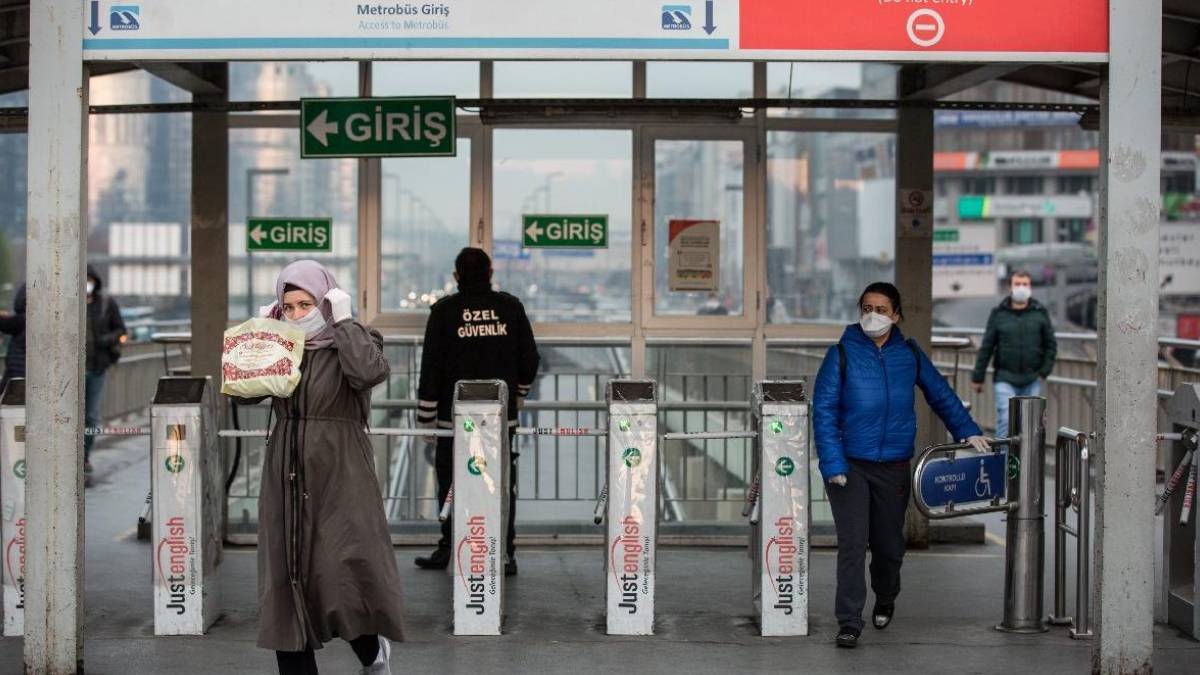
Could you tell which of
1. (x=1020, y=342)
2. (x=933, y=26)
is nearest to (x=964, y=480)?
(x=933, y=26)

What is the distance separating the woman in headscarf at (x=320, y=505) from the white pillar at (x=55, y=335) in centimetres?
139

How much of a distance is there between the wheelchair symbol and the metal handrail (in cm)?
6

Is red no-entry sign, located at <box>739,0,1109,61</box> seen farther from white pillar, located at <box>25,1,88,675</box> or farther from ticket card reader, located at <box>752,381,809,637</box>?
white pillar, located at <box>25,1,88,675</box>

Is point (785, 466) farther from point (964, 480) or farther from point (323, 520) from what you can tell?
point (323, 520)

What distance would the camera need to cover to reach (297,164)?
10.4 meters

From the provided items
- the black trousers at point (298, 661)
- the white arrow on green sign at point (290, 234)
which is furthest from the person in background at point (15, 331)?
the black trousers at point (298, 661)

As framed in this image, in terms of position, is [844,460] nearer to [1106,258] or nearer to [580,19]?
[1106,258]

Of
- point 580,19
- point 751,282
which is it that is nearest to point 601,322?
point 751,282

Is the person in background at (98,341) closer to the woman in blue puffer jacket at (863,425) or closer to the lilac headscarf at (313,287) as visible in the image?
the woman in blue puffer jacket at (863,425)

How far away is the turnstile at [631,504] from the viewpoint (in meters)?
7.62

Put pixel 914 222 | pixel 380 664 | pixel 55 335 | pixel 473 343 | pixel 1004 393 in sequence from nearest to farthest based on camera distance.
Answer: pixel 380 664
pixel 55 335
pixel 473 343
pixel 914 222
pixel 1004 393

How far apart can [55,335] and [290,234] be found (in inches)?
152

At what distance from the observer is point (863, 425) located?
24.8 feet

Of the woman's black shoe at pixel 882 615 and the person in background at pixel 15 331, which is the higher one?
the person in background at pixel 15 331
